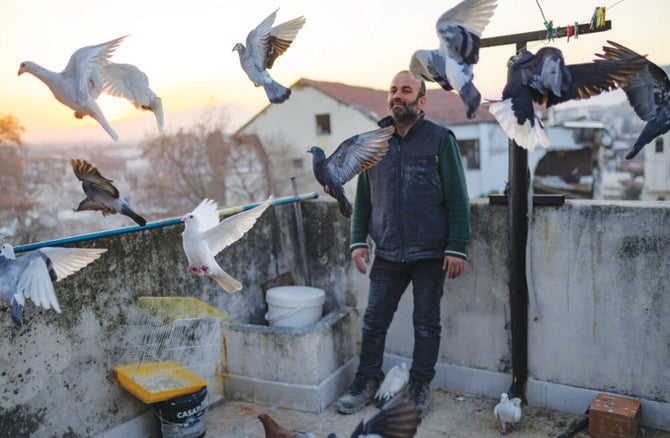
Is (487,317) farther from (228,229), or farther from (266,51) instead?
(266,51)

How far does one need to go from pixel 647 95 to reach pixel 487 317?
2.19 meters

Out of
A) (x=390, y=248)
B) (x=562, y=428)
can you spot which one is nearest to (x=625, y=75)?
(x=390, y=248)

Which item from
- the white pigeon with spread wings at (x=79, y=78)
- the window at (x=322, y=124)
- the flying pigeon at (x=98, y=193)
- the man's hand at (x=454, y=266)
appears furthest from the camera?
the window at (x=322, y=124)

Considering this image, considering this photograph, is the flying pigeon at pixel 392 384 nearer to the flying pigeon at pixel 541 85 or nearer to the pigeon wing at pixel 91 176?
the flying pigeon at pixel 541 85

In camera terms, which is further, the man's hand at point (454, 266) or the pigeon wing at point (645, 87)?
the man's hand at point (454, 266)

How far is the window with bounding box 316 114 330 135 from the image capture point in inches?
961

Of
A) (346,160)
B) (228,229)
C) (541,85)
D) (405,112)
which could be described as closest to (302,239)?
(405,112)

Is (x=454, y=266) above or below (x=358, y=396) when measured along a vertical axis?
above

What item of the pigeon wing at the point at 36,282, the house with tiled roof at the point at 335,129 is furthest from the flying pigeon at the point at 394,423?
the house with tiled roof at the point at 335,129

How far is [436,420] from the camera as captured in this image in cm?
385

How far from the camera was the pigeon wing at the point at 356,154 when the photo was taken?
2.49 m

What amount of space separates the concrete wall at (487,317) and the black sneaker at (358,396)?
1.73 feet

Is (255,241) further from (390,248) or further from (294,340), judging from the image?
(390,248)

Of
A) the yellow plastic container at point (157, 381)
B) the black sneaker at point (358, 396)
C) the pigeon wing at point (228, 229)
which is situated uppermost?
the pigeon wing at point (228, 229)
